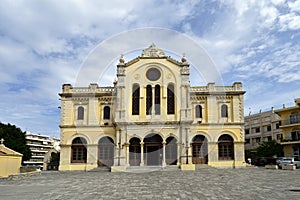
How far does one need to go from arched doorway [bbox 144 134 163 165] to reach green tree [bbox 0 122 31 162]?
759 inches

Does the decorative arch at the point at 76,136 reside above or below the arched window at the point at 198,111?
below

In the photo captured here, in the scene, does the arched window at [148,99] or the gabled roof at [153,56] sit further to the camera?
the gabled roof at [153,56]

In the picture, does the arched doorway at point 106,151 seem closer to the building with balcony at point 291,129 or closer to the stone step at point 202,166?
the stone step at point 202,166

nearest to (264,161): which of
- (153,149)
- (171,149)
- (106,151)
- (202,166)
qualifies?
(202,166)

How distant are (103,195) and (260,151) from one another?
36.3 metres

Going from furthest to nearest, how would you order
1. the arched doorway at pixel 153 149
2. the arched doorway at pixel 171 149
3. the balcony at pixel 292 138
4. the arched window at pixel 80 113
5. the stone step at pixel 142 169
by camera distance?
the balcony at pixel 292 138, the arched window at pixel 80 113, the arched doorway at pixel 153 149, the arched doorway at pixel 171 149, the stone step at pixel 142 169

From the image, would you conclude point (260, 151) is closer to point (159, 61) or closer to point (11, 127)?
point (159, 61)

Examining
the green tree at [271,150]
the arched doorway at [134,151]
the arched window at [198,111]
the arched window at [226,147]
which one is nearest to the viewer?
the arched doorway at [134,151]

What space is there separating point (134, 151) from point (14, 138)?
19.5 meters

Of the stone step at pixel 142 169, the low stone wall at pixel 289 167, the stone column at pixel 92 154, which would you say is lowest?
the stone step at pixel 142 169

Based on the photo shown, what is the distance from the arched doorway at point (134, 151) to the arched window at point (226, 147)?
8377 mm

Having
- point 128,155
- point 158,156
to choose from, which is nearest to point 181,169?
point 158,156

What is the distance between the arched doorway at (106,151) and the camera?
29.6 m

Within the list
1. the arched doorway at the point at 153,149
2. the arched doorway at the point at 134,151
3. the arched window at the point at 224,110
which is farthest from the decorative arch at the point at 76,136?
the arched window at the point at 224,110
